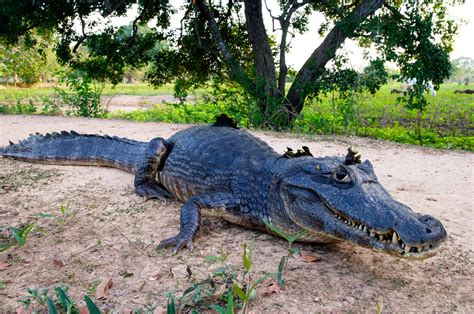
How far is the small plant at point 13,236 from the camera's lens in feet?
8.54

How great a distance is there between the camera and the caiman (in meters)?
2.14

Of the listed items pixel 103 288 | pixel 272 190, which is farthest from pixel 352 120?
pixel 103 288

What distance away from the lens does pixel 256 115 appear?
9.59 meters

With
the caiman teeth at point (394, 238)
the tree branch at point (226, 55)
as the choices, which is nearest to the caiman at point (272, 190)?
the caiman teeth at point (394, 238)

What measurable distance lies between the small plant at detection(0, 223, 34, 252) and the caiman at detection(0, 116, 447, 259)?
2.85ft

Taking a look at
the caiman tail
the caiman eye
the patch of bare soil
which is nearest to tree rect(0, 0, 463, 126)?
the caiman tail

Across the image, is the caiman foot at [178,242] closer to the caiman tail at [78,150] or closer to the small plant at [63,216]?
the small plant at [63,216]

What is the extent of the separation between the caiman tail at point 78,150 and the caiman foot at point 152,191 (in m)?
0.69

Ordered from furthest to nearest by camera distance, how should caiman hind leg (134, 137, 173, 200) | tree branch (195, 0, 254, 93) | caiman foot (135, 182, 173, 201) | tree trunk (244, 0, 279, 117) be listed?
tree trunk (244, 0, 279, 117) → tree branch (195, 0, 254, 93) → caiman hind leg (134, 137, 173, 200) → caiman foot (135, 182, 173, 201)

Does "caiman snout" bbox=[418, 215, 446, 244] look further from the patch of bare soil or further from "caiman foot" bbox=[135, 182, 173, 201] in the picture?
the patch of bare soil

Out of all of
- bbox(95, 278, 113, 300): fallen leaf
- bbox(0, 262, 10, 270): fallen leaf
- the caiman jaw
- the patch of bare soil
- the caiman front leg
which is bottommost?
the patch of bare soil

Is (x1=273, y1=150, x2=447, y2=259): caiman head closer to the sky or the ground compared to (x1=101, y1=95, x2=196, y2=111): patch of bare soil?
closer to the sky

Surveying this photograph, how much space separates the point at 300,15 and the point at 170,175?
33.7 ft

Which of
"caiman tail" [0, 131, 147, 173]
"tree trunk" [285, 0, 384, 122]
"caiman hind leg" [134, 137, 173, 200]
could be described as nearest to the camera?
"caiman hind leg" [134, 137, 173, 200]
